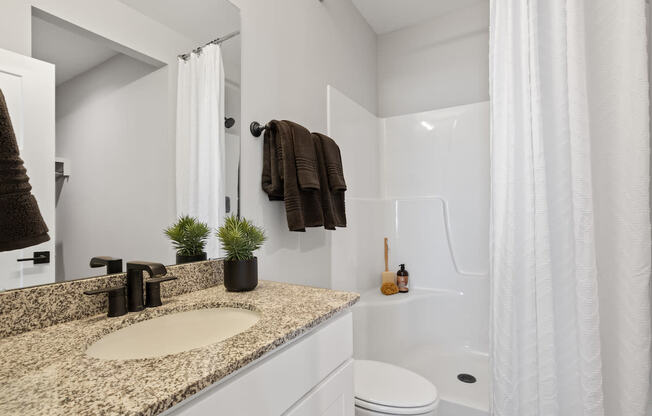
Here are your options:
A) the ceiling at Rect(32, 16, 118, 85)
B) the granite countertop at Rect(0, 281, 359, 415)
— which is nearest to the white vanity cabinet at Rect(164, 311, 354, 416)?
the granite countertop at Rect(0, 281, 359, 415)

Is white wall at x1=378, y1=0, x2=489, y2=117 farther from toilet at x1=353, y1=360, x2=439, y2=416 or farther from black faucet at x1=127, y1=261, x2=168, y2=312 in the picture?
black faucet at x1=127, y1=261, x2=168, y2=312

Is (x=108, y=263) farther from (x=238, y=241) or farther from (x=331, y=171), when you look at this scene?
(x=331, y=171)

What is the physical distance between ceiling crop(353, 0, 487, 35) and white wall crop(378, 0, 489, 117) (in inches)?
2.2

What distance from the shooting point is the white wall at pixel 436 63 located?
2.20 meters

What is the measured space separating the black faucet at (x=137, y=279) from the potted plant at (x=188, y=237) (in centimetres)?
19

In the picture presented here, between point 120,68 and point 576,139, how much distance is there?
4.62ft

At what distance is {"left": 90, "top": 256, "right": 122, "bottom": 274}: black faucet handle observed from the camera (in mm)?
809

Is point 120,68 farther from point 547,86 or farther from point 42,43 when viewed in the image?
point 547,86

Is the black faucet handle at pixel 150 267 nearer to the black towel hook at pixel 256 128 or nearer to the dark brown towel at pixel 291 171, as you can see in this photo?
the dark brown towel at pixel 291 171

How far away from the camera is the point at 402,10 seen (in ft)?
7.37

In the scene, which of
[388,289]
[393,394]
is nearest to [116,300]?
[393,394]

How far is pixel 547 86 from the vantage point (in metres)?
1.11

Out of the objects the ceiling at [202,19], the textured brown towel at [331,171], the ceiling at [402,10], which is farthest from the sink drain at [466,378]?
the ceiling at [402,10]

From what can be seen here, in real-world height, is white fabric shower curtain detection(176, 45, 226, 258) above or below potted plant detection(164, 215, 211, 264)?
above
